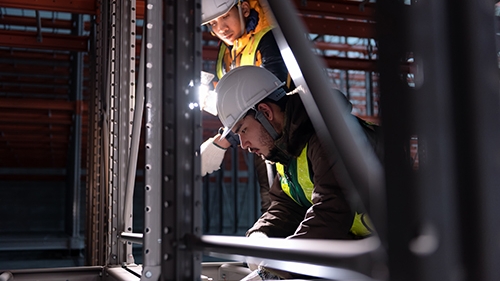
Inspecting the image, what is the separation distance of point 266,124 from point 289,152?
245mm

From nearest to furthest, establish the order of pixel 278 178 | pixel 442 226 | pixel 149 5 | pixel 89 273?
pixel 442 226 < pixel 149 5 < pixel 278 178 < pixel 89 273

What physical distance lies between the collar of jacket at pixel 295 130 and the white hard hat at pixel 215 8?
1.36 meters

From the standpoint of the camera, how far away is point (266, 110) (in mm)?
2768

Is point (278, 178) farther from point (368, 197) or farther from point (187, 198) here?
point (368, 197)

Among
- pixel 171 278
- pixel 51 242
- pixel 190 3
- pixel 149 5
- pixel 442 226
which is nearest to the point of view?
pixel 442 226

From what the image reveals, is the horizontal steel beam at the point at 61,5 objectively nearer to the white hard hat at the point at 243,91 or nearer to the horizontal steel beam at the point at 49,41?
the horizontal steel beam at the point at 49,41

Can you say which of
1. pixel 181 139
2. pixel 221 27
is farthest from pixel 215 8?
pixel 181 139

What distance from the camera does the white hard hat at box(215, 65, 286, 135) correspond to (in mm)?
2811

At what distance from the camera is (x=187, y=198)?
208 cm

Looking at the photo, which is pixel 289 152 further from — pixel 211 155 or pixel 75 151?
pixel 75 151

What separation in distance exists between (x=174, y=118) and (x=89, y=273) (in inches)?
92.7

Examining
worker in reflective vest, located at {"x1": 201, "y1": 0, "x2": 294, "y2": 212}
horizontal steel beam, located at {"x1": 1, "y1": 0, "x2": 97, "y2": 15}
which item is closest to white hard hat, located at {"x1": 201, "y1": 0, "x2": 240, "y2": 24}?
worker in reflective vest, located at {"x1": 201, "y1": 0, "x2": 294, "y2": 212}

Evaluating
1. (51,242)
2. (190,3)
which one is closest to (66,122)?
(51,242)

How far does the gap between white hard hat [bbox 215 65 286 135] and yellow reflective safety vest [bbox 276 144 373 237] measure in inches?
14.8
